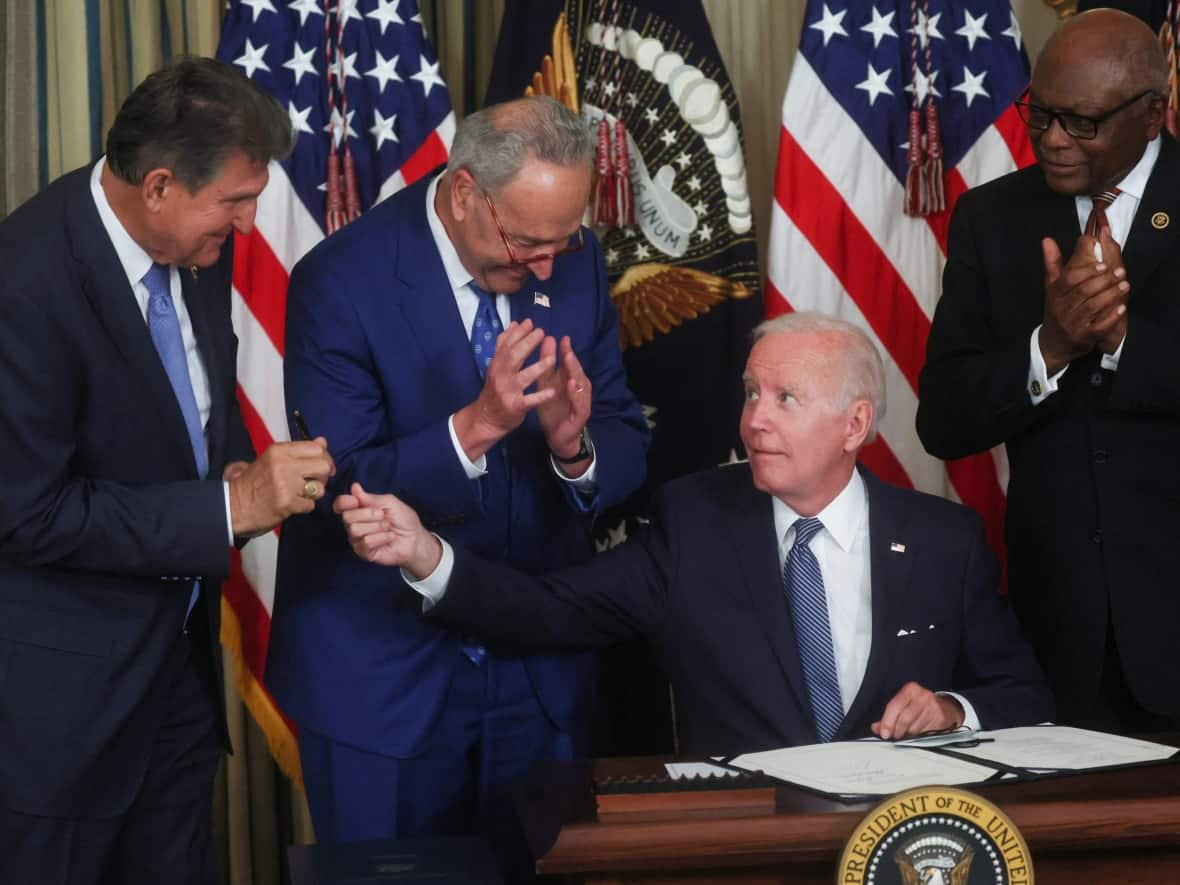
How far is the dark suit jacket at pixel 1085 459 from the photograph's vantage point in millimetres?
3074

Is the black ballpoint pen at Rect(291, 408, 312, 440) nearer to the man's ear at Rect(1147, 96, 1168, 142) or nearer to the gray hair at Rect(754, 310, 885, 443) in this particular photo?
the gray hair at Rect(754, 310, 885, 443)

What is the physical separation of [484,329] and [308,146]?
1290 millimetres

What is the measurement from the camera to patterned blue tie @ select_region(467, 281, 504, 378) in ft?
9.46

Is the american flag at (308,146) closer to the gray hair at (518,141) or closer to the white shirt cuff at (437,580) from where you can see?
the gray hair at (518,141)

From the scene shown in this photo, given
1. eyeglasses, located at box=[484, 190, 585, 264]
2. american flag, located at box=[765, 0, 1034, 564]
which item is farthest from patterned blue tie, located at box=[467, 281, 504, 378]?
american flag, located at box=[765, 0, 1034, 564]

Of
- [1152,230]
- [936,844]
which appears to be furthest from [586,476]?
[1152,230]

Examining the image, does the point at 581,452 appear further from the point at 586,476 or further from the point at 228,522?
the point at 228,522

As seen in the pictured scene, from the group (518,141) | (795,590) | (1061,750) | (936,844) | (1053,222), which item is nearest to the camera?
(936,844)

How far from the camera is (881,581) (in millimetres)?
2795

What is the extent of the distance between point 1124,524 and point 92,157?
262 cm

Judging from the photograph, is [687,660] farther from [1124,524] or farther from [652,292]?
[652,292]

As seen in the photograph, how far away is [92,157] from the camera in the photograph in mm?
4023

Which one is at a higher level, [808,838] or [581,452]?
[581,452]

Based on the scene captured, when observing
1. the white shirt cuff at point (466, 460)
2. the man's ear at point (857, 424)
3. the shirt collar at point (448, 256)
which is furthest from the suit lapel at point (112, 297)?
the man's ear at point (857, 424)
